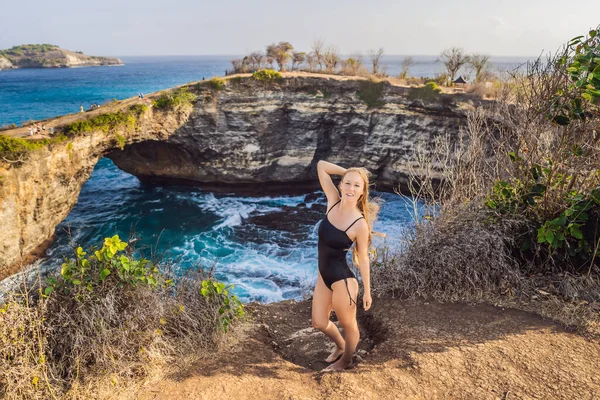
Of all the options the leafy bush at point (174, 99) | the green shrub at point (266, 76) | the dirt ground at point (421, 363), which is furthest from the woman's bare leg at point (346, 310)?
the green shrub at point (266, 76)

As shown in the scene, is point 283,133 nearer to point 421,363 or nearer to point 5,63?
point 421,363

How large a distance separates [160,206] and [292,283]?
10.5 meters

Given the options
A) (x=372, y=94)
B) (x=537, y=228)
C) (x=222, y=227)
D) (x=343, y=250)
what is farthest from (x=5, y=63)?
(x=537, y=228)

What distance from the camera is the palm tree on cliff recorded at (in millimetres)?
27080

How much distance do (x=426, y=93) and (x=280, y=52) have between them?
12159 mm

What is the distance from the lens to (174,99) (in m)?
19.0

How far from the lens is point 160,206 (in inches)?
795

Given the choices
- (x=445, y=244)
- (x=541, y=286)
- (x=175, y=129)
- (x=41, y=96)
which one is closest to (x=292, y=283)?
(x=445, y=244)

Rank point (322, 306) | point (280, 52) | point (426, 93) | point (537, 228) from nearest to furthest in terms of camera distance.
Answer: point (322, 306), point (537, 228), point (426, 93), point (280, 52)

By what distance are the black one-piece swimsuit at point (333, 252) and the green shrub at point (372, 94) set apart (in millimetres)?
18560

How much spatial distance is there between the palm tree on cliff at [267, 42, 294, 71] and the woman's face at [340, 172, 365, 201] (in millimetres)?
24366

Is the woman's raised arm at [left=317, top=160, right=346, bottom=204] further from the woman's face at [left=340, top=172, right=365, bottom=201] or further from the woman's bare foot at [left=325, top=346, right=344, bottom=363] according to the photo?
the woman's bare foot at [left=325, top=346, right=344, bottom=363]

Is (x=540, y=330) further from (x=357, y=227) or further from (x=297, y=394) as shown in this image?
(x=297, y=394)

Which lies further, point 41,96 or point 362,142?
point 41,96
